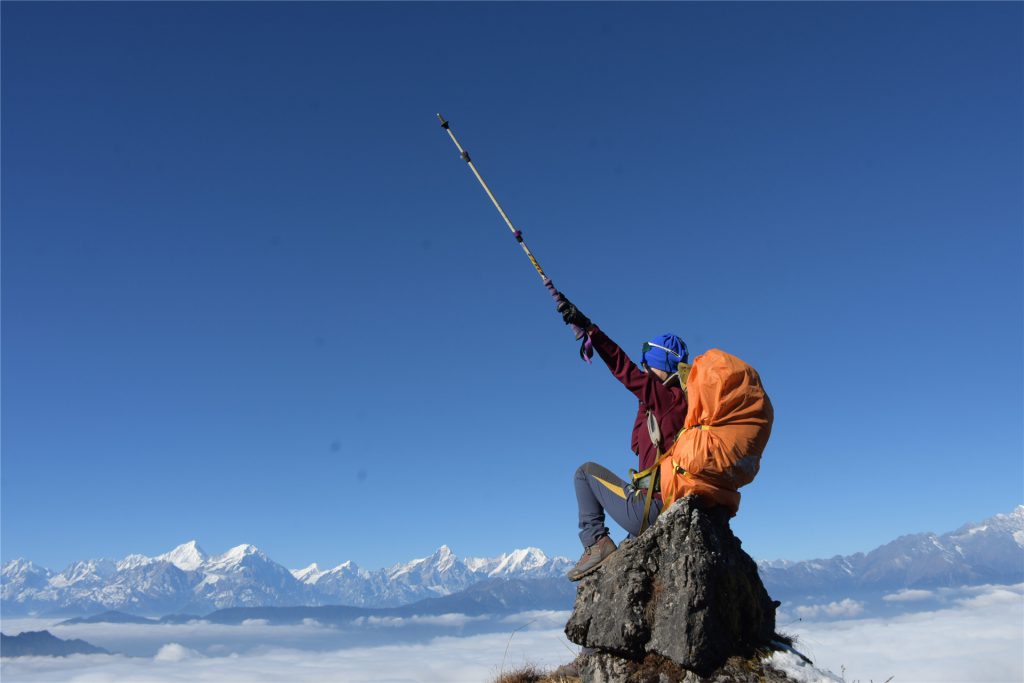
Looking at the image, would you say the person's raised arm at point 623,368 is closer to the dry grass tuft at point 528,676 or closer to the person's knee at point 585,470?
the person's knee at point 585,470

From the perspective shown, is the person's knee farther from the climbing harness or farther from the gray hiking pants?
the climbing harness

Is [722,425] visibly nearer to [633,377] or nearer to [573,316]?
[633,377]

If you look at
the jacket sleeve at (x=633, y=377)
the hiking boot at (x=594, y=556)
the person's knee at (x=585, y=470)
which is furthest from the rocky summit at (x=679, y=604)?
the jacket sleeve at (x=633, y=377)

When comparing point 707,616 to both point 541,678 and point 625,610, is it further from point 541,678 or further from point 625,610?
point 541,678

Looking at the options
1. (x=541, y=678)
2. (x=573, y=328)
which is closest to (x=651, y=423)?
(x=573, y=328)

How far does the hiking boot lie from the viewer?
9.39m

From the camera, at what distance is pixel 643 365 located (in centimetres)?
944

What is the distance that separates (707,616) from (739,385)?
2831mm

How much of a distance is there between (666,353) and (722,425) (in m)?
1.33

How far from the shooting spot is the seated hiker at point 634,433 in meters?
8.84

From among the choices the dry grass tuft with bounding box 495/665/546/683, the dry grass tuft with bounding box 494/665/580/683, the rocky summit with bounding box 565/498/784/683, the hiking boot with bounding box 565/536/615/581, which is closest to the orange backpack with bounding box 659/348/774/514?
the rocky summit with bounding box 565/498/784/683

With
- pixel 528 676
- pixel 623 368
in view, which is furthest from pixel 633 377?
pixel 528 676

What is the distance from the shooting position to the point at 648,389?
884 cm

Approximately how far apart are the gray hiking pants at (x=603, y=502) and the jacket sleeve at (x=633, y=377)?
1238 millimetres
